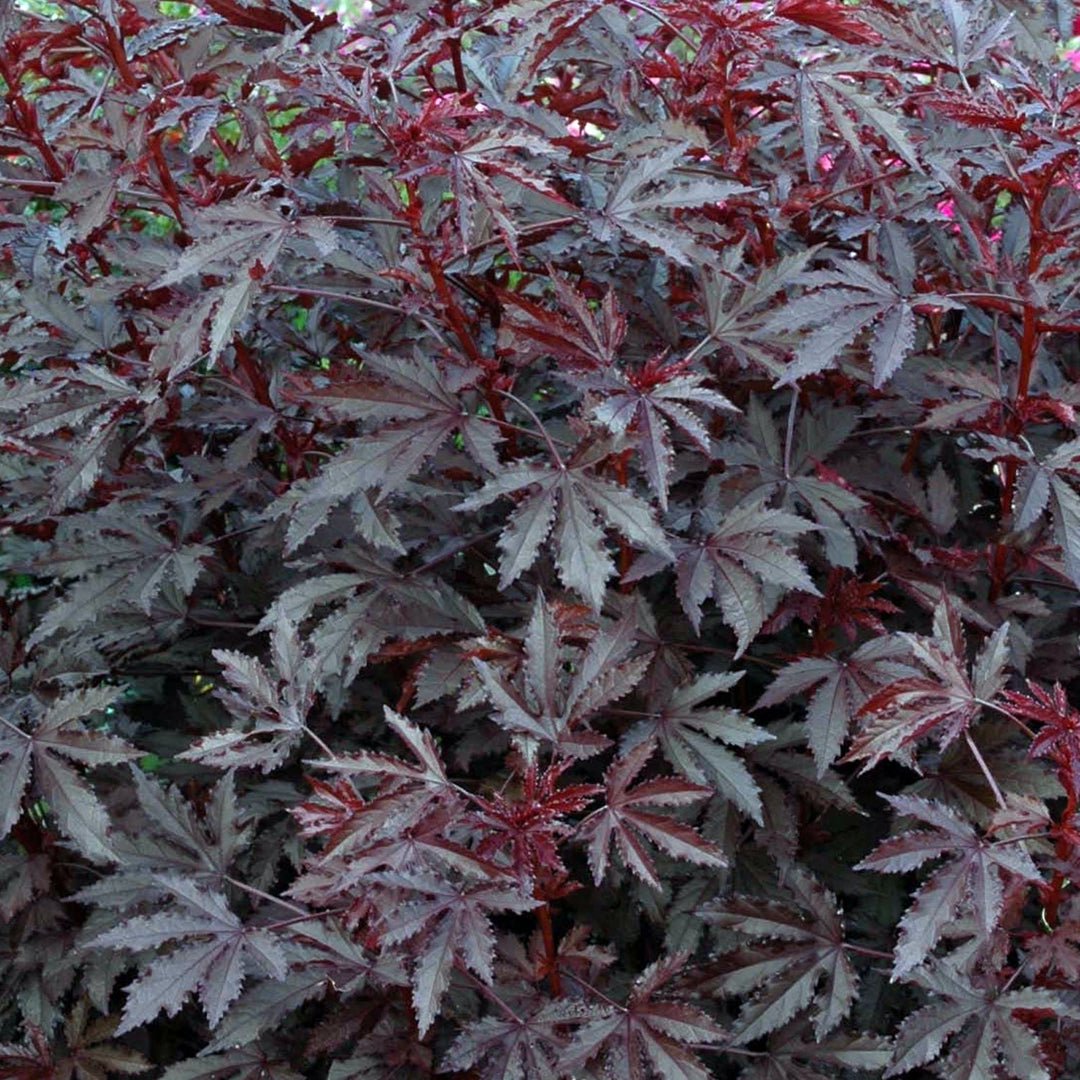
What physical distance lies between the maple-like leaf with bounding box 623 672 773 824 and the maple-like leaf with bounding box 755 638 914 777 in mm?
57

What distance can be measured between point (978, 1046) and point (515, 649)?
764 mm

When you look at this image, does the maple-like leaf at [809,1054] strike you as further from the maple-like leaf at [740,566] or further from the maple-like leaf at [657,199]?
the maple-like leaf at [657,199]

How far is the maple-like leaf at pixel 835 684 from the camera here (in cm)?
175

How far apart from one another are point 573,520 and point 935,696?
1.58 feet

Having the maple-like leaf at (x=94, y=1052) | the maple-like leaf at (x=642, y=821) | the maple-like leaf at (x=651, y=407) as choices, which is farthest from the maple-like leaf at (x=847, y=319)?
the maple-like leaf at (x=94, y=1052)

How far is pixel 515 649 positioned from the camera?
5.76 ft

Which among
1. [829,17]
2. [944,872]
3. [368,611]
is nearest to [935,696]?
[944,872]

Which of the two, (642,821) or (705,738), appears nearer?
(642,821)

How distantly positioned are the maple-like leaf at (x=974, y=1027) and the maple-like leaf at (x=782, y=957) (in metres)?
0.13

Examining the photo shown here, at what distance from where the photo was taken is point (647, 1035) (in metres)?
1.61

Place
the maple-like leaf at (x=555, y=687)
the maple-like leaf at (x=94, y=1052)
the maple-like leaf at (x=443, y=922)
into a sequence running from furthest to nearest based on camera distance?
the maple-like leaf at (x=94, y=1052), the maple-like leaf at (x=555, y=687), the maple-like leaf at (x=443, y=922)

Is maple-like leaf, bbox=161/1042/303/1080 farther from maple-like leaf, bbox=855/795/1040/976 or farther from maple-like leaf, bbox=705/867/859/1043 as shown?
maple-like leaf, bbox=855/795/1040/976

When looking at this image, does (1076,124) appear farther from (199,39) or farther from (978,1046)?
(199,39)

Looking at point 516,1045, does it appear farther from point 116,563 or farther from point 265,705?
point 116,563
